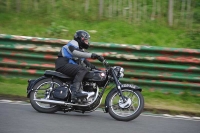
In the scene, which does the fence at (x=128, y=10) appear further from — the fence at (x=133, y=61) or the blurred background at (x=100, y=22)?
the fence at (x=133, y=61)

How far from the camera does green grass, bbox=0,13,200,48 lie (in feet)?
42.4

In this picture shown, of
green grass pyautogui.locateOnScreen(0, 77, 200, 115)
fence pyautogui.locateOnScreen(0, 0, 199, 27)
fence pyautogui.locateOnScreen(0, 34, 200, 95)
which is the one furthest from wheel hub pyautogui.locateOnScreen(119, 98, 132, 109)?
fence pyautogui.locateOnScreen(0, 0, 199, 27)

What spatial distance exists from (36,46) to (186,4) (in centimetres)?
516

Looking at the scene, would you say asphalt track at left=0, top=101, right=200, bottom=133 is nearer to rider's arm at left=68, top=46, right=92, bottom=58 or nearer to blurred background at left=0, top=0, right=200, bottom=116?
rider's arm at left=68, top=46, right=92, bottom=58

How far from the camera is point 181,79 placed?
11.0m

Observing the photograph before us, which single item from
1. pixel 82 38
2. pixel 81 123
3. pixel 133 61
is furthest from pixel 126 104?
pixel 133 61

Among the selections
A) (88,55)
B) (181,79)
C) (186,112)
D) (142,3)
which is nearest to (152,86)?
(181,79)

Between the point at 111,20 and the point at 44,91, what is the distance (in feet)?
17.7

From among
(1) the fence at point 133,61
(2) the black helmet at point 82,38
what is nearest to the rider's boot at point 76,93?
(2) the black helmet at point 82,38

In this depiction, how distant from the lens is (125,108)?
8656 millimetres

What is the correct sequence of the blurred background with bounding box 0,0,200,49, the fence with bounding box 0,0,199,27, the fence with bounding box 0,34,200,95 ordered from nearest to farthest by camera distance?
1. the fence with bounding box 0,34,200,95
2. the blurred background with bounding box 0,0,200,49
3. the fence with bounding box 0,0,199,27

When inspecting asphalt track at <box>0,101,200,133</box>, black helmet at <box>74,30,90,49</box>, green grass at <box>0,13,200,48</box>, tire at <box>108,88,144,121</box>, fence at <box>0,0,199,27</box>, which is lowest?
asphalt track at <box>0,101,200,133</box>

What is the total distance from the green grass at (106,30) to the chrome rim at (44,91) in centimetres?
408

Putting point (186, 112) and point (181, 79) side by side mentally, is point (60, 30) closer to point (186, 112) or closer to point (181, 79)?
point (181, 79)
